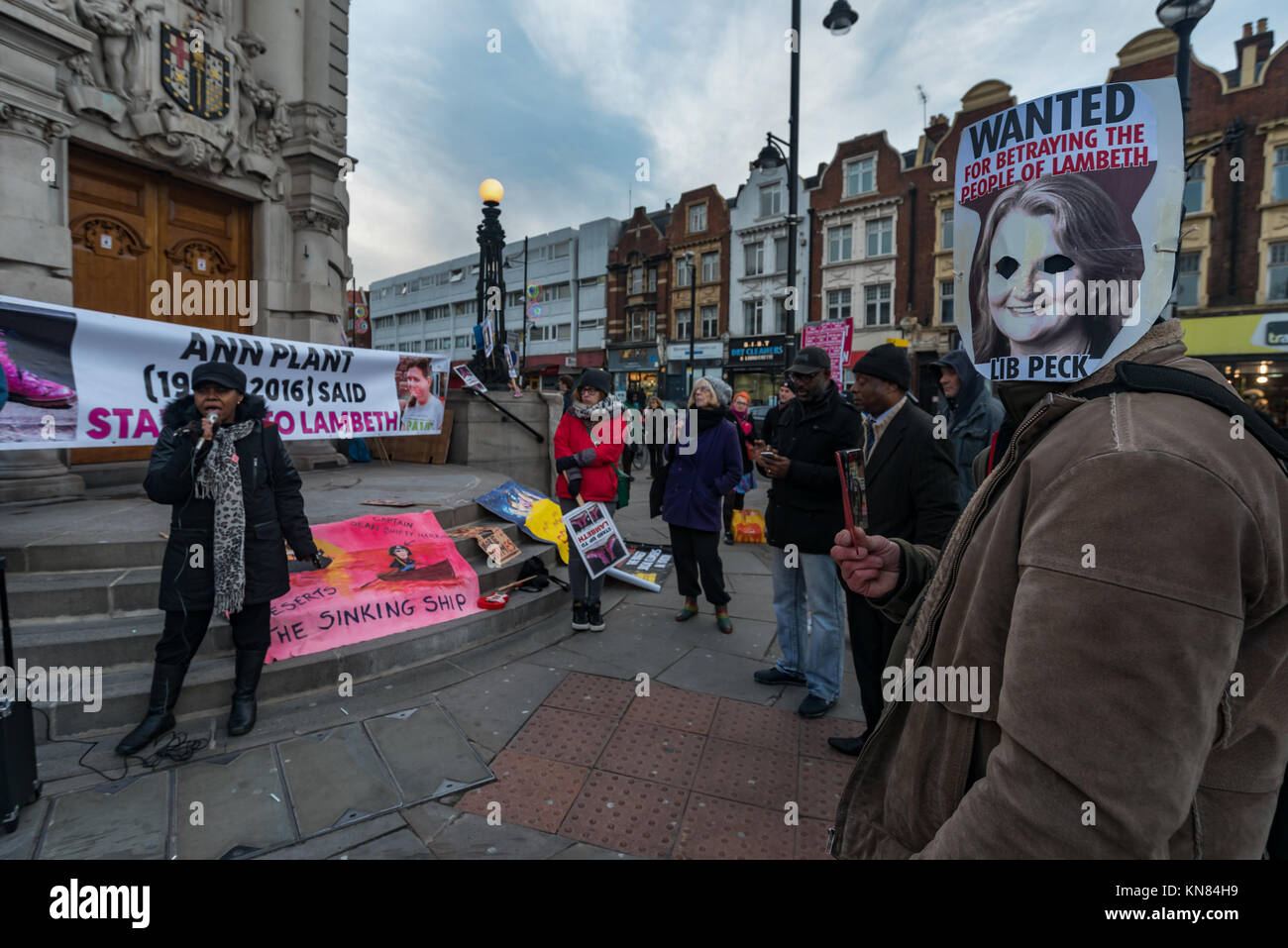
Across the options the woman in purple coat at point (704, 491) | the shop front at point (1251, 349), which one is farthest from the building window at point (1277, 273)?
the woman in purple coat at point (704, 491)

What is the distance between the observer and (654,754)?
351 cm

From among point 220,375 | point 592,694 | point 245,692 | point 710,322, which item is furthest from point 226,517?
point 710,322

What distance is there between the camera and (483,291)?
1078cm

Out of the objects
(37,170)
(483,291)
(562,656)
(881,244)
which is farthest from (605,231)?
(562,656)

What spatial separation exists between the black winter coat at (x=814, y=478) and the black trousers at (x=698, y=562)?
48.6 inches

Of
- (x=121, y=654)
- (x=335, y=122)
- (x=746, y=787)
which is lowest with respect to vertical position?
(x=746, y=787)

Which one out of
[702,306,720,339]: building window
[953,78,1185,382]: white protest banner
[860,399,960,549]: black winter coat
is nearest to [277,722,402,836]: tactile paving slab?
[860,399,960,549]: black winter coat

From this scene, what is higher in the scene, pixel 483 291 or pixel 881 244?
pixel 881 244

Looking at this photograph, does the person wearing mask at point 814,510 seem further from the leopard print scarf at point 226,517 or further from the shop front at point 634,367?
the shop front at point 634,367

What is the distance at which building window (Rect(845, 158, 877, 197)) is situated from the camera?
3094 cm

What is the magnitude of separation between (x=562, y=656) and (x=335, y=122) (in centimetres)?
961

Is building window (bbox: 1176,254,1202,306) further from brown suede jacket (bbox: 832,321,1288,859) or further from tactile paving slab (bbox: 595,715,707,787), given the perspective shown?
brown suede jacket (bbox: 832,321,1288,859)

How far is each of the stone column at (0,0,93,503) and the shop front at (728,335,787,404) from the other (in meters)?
30.4

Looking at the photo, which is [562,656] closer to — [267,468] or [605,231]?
[267,468]
